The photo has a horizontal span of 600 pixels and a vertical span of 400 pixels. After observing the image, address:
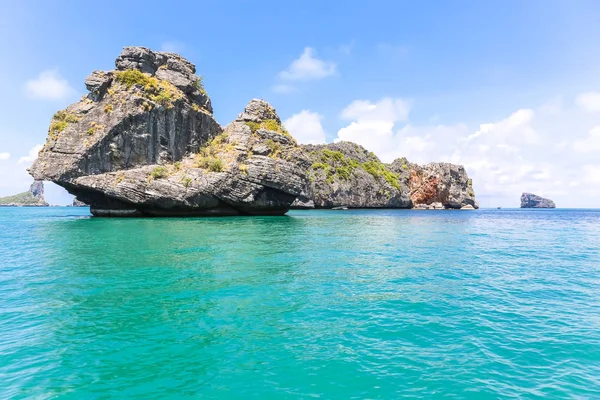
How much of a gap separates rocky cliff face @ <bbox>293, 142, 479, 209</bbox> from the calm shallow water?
97452 millimetres

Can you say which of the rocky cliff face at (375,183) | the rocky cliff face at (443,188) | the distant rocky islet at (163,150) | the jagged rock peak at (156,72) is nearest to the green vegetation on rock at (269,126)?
the distant rocky islet at (163,150)

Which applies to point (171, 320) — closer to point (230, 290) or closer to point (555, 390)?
Result: point (230, 290)

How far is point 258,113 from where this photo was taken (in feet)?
233

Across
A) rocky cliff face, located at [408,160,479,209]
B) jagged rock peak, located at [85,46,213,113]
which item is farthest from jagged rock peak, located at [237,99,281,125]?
rocky cliff face, located at [408,160,479,209]

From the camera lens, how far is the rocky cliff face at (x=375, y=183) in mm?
120812

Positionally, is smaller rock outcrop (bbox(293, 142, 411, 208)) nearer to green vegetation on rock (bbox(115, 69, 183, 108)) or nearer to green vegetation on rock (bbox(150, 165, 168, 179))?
green vegetation on rock (bbox(115, 69, 183, 108))

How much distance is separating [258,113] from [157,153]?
23.7 m

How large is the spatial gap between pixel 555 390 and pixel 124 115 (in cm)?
6276

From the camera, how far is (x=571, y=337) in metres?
8.74

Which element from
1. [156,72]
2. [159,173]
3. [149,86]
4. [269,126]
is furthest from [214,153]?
[156,72]

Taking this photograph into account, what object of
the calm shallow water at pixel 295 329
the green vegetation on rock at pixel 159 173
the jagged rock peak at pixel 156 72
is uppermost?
the jagged rock peak at pixel 156 72

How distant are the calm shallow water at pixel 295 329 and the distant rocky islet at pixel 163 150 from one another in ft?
121

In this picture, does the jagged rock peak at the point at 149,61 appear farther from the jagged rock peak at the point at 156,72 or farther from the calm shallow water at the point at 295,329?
the calm shallow water at the point at 295,329

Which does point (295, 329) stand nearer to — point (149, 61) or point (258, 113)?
point (258, 113)
